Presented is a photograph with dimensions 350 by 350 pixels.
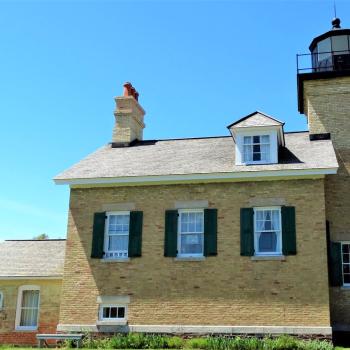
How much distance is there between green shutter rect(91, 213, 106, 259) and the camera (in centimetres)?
1831

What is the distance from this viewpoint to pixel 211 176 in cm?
1795

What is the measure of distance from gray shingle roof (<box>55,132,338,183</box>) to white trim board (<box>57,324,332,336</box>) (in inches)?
204

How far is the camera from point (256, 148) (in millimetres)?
→ 18703

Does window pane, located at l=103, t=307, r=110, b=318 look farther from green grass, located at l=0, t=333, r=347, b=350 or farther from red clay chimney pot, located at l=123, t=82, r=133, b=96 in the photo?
red clay chimney pot, located at l=123, t=82, r=133, b=96

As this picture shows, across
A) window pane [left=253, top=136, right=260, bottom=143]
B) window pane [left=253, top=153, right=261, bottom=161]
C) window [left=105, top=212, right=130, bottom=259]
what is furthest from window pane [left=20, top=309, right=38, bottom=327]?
window pane [left=253, top=136, right=260, bottom=143]

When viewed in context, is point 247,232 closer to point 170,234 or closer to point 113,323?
point 170,234

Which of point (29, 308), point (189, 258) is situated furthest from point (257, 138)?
point (29, 308)

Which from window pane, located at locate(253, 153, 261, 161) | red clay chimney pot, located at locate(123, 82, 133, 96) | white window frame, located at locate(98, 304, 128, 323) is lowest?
white window frame, located at locate(98, 304, 128, 323)

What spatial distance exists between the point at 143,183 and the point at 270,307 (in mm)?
6158

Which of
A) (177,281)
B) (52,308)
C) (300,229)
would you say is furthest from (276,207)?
(52,308)

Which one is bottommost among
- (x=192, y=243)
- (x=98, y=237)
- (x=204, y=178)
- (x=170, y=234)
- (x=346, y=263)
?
(x=346, y=263)

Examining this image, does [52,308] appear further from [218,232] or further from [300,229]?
[300,229]

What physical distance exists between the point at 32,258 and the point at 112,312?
5.52 m

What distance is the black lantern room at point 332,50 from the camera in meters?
21.6
